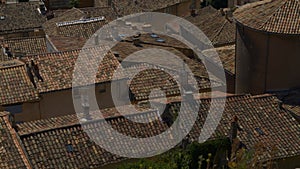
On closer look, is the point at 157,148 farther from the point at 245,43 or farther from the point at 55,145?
the point at 245,43

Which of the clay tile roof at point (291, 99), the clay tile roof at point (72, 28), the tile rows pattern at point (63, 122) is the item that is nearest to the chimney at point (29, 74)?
the tile rows pattern at point (63, 122)

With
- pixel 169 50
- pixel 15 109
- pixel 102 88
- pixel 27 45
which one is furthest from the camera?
pixel 27 45

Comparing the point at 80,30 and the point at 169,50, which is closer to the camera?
the point at 169,50

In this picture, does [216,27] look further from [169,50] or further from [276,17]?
[276,17]

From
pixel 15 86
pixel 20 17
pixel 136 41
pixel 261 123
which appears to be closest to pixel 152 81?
pixel 15 86

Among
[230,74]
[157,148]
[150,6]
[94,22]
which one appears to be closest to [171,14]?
[150,6]

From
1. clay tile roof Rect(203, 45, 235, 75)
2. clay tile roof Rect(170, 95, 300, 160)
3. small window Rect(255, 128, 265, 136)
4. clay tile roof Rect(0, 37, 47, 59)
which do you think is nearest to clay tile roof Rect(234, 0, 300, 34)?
clay tile roof Rect(203, 45, 235, 75)
